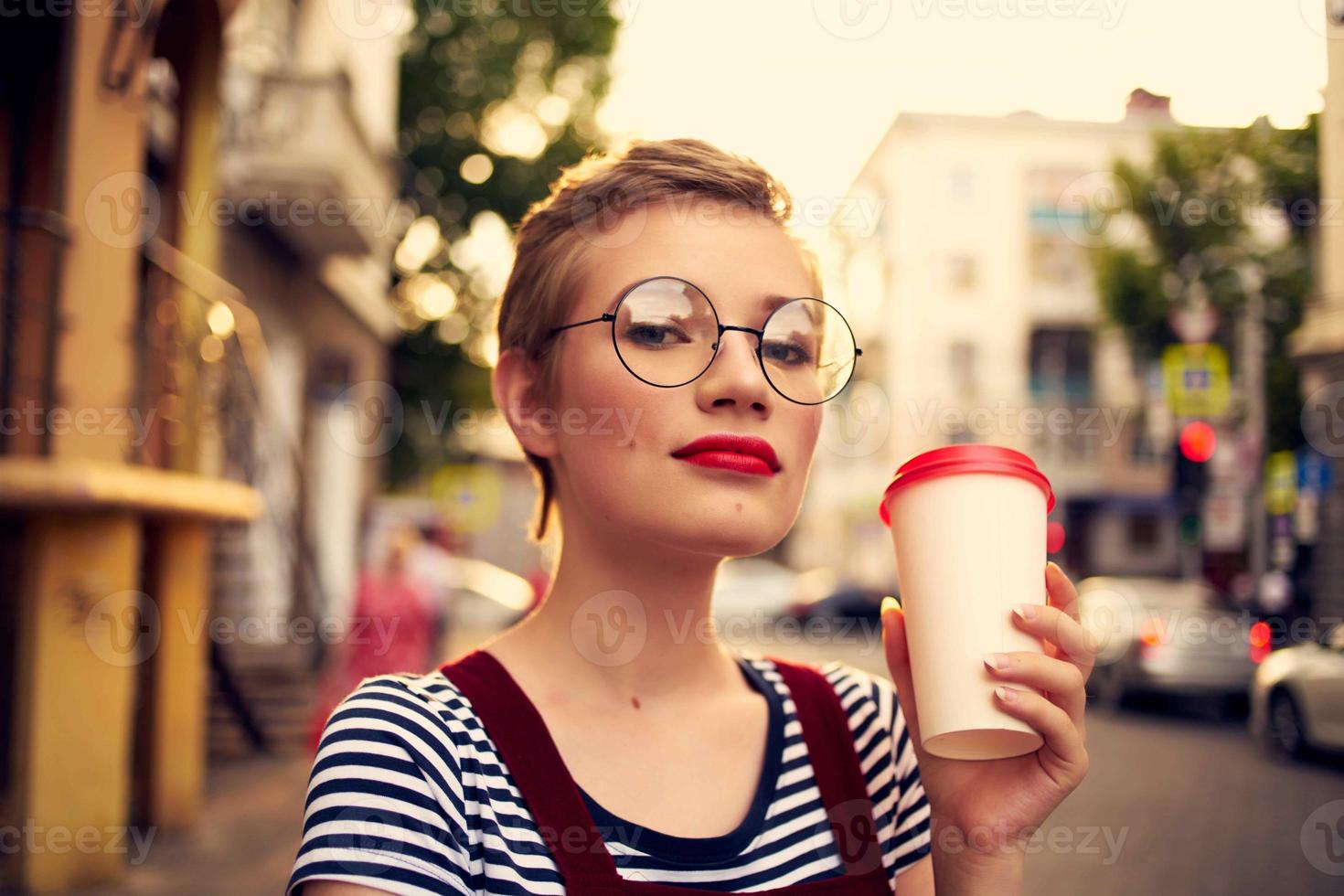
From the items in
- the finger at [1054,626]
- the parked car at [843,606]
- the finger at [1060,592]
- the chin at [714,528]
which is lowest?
the parked car at [843,606]

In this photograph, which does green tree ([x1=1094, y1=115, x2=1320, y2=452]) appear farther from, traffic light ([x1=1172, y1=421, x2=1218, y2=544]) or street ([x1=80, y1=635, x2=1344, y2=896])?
traffic light ([x1=1172, y1=421, x2=1218, y2=544])

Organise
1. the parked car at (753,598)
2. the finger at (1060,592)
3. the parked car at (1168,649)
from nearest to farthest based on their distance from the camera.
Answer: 1. the finger at (1060,592)
2. the parked car at (1168,649)
3. the parked car at (753,598)

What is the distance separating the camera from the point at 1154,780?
25.7 ft

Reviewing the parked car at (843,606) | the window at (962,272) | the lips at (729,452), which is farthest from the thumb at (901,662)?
the window at (962,272)

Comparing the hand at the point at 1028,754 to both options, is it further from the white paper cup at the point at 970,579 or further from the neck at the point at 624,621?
the neck at the point at 624,621

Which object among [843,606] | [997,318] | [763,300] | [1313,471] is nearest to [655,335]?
[763,300]

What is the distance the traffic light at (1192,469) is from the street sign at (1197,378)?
101cm

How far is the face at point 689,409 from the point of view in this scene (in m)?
1.37

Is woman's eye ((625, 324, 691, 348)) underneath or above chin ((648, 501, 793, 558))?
above

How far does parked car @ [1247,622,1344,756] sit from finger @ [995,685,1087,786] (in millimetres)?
963

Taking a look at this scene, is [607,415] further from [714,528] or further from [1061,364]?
[1061,364]

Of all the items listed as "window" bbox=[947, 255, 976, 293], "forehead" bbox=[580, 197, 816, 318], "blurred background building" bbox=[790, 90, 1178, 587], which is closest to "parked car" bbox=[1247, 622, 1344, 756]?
"forehead" bbox=[580, 197, 816, 318]

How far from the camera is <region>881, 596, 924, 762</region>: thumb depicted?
1399 millimetres

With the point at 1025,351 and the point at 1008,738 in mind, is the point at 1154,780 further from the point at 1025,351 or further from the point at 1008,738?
the point at 1025,351
